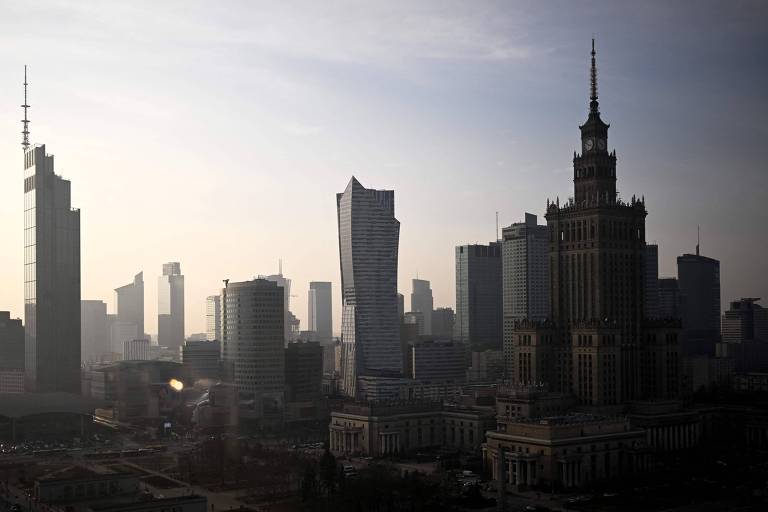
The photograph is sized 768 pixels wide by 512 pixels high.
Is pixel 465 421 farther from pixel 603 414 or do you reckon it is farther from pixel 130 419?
pixel 130 419

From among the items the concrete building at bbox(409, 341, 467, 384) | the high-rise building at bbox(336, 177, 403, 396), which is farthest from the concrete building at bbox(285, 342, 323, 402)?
the concrete building at bbox(409, 341, 467, 384)

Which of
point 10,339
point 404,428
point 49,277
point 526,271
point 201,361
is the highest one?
point 526,271

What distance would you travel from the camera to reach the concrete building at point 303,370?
143 m

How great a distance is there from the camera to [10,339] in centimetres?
17838

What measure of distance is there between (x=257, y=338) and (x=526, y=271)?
70132 mm

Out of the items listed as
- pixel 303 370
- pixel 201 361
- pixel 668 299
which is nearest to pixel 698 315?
pixel 668 299

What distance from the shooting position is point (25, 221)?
16762 cm

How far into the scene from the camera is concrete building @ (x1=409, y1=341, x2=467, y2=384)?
548 feet

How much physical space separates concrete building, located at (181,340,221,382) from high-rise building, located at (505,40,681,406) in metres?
70.8

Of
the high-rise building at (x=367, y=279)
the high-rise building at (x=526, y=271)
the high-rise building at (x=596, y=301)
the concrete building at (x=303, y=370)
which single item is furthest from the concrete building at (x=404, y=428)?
the high-rise building at (x=526, y=271)

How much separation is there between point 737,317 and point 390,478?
91.9 metres

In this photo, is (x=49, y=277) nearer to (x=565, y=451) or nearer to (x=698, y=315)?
(x=698, y=315)

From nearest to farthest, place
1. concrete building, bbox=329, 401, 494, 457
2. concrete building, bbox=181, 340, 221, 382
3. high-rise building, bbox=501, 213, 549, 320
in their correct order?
concrete building, bbox=329, 401, 494, 457 < concrete building, bbox=181, 340, 221, 382 < high-rise building, bbox=501, 213, 549, 320

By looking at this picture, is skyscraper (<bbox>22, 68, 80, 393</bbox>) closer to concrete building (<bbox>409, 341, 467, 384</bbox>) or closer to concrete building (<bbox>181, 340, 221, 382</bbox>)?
concrete building (<bbox>181, 340, 221, 382</bbox>)
